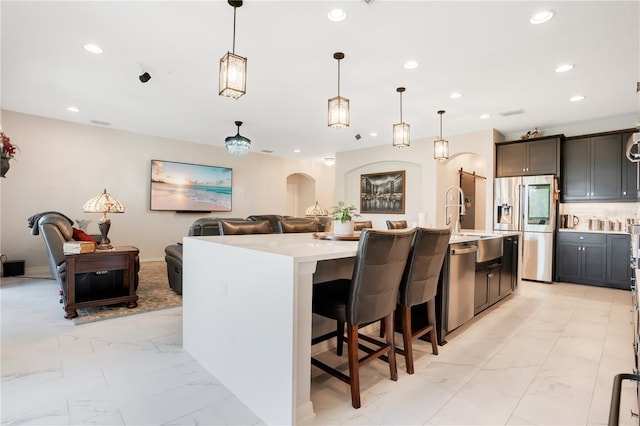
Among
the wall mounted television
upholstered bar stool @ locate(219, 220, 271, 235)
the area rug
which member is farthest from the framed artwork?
the area rug

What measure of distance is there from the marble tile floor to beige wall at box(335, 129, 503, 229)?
136 inches

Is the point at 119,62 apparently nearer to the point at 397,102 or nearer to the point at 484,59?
the point at 397,102

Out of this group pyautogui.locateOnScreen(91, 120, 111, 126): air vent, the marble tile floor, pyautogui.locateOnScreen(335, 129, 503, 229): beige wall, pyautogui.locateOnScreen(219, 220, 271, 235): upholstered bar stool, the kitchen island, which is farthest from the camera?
pyautogui.locateOnScreen(335, 129, 503, 229): beige wall

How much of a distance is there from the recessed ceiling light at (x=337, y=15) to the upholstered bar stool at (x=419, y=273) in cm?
183

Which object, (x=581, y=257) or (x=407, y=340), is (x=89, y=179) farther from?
(x=581, y=257)

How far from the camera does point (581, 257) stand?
505 centimetres

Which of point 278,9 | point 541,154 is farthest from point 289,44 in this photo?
point 541,154

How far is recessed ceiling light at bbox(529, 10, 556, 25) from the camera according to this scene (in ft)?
8.15

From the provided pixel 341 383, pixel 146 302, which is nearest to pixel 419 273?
pixel 341 383

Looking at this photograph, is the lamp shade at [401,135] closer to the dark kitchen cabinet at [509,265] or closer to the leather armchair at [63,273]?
Answer: the dark kitchen cabinet at [509,265]

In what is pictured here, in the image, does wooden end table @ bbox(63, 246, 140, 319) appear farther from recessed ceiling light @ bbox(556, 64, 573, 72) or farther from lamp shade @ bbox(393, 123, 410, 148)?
recessed ceiling light @ bbox(556, 64, 573, 72)

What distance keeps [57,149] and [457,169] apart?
806 cm

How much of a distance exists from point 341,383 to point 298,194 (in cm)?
910

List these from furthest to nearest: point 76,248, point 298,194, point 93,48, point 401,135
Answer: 1. point 298,194
2. point 401,135
3. point 76,248
4. point 93,48
